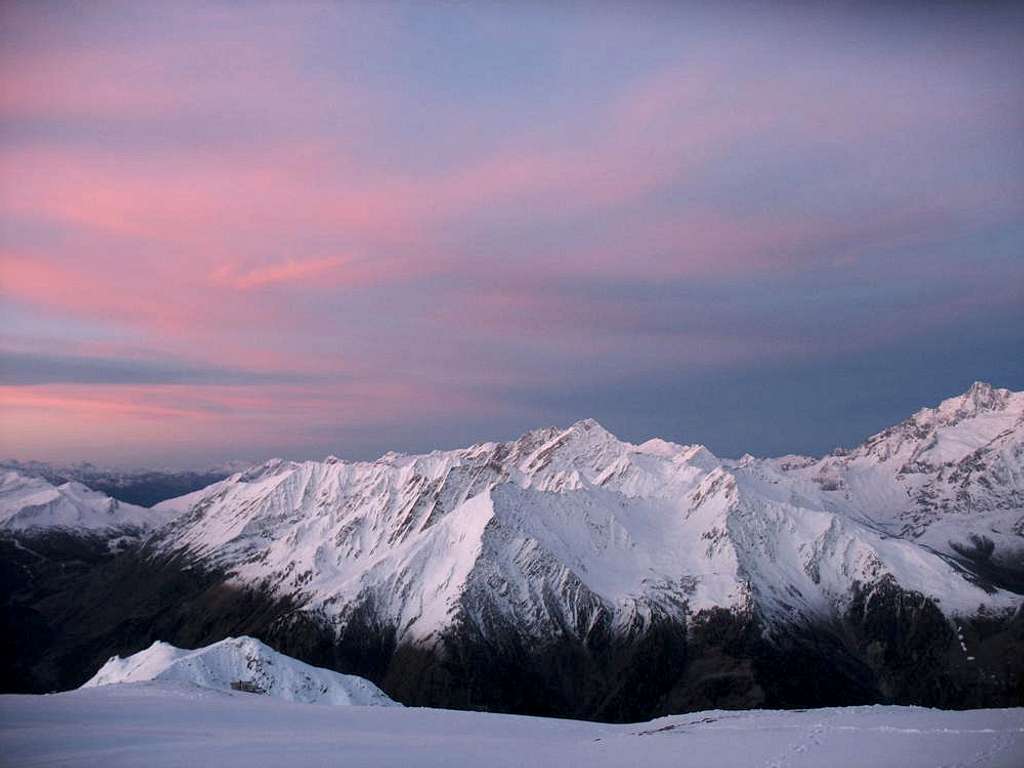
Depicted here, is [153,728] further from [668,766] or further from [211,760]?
[668,766]

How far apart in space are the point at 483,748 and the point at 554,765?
6.01m

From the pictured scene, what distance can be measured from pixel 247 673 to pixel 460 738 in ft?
399

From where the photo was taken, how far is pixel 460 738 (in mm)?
48000

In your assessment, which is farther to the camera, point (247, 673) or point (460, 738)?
point (247, 673)

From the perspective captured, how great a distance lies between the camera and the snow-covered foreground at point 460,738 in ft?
124

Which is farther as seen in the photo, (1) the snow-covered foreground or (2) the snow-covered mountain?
(2) the snow-covered mountain

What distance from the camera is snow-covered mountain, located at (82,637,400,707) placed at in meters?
147

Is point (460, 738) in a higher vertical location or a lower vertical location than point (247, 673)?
higher

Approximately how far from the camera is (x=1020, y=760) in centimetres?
3425

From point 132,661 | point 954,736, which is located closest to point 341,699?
point 132,661

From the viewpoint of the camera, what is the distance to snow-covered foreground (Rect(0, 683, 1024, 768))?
37.8m

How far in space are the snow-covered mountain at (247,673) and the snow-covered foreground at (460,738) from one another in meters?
97.2

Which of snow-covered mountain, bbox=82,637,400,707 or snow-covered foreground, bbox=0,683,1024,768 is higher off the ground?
snow-covered foreground, bbox=0,683,1024,768

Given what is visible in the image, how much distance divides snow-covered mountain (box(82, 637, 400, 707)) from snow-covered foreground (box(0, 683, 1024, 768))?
97158mm
